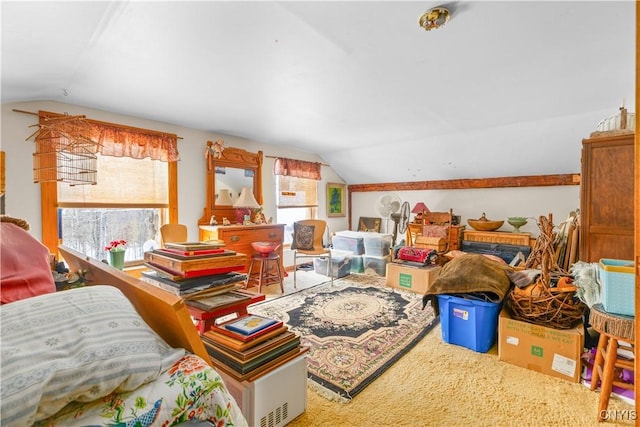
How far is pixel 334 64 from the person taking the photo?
2066 millimetres

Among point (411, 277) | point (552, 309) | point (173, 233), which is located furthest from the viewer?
point (411, 277)

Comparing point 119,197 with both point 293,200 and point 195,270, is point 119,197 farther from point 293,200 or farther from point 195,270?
point 293,200

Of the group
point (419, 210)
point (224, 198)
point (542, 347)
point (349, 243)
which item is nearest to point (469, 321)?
point (542, 347)

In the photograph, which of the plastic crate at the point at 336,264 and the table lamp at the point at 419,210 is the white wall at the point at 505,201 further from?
the plastic crate at the point at 336,264

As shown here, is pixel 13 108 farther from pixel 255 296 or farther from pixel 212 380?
pixel 212 380

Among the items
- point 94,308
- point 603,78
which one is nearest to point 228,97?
point 94,308

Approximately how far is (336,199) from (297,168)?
130 centimetres

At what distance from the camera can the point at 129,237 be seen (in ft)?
10.9

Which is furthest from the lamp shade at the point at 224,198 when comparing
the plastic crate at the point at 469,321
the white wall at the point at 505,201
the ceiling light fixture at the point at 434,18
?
the ceiling light fixture at the point at 434,18

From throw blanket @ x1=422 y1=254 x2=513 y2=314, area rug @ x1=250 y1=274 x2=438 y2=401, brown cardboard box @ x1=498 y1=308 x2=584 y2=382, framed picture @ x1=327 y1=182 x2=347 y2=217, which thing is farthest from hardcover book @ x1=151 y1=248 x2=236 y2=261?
framed picture @ x1=327 y1=182 x2=347 y2=217

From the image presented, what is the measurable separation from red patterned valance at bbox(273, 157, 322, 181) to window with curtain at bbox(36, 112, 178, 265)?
5.38ft

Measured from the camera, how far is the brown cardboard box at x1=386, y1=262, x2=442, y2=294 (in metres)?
3.51

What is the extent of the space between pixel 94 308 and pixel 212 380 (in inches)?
16.9

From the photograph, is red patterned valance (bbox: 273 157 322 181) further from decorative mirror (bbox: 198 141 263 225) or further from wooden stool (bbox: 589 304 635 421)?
wooden stool (bbox: 589 304 635 421)
